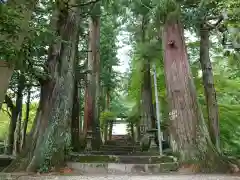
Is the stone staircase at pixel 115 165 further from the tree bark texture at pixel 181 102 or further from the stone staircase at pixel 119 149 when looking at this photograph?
the stone staircase at pixel 119 149

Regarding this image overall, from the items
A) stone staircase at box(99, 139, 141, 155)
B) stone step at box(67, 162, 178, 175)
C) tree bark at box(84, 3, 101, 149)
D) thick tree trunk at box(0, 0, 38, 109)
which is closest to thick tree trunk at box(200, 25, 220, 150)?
stone step at box(67, 162, 178, 175)

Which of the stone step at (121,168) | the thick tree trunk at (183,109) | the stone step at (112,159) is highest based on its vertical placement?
the thick tree trunk at (183,109)

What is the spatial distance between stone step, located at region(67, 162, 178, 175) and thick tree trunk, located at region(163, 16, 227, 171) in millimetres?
529

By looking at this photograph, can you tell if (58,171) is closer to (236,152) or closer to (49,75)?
(49,75)

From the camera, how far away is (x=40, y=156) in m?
7.47

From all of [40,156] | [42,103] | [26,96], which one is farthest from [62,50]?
[26,96]

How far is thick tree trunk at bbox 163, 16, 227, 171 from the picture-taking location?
7.54m

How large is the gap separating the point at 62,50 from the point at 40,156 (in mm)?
3435

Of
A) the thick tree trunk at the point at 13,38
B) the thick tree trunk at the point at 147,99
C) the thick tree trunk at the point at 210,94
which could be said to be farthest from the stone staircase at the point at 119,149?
the thick tree trunk at the point at 13,38

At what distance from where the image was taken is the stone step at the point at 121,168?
7.73 meters

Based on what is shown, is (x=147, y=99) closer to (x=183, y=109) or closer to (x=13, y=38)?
(x=183, y=109)

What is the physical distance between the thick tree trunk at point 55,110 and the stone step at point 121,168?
1.97 ft

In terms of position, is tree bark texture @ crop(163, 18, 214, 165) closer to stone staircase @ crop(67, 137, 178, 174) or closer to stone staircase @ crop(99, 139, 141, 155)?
stone staircase @ crop(67, 137, 178, 174)

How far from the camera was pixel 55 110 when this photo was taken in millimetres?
8141
